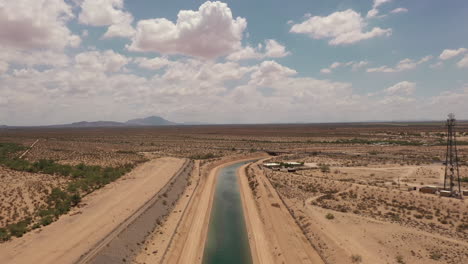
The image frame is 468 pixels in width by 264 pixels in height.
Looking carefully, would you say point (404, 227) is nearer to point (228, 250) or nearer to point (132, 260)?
point (228, 250)

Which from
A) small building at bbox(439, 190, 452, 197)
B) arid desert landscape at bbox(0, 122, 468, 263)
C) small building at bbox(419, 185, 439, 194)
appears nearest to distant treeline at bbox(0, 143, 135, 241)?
arid desert landscape at bbox(0, 122, 468, 263)

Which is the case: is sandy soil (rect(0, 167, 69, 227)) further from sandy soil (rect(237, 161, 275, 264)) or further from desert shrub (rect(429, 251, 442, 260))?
desert shrub (rect(429, 251, 442, 260))

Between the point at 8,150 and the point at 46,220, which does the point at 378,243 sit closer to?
the point at 46,220

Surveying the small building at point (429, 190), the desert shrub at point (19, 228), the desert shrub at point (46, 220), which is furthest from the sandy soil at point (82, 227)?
the small building at point (429, 190)

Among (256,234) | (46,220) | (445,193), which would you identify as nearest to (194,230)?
(256,234)

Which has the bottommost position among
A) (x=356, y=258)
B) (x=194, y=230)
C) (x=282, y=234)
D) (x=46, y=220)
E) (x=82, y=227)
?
(x=194, y=230)

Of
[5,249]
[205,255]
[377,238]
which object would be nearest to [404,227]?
[377,238]
